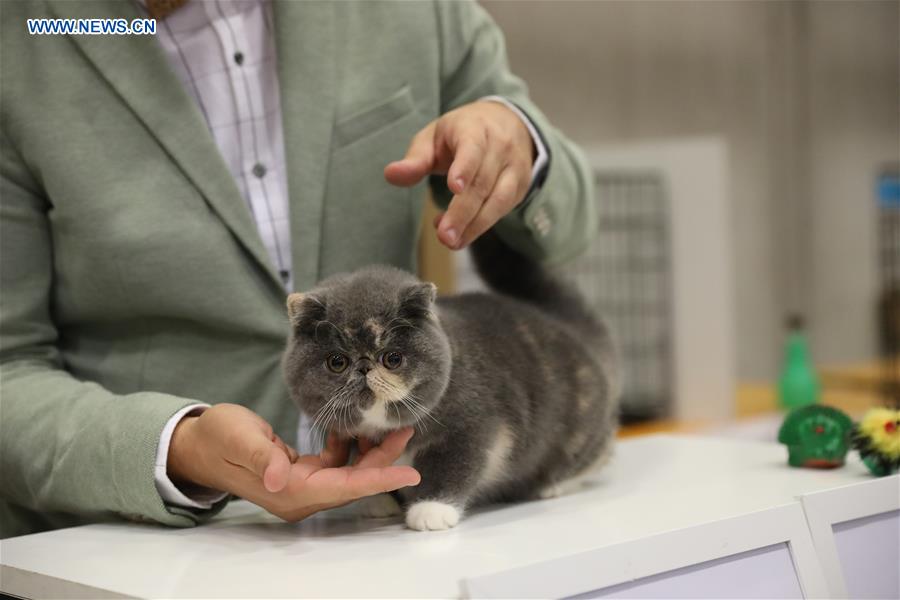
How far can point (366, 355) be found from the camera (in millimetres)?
998

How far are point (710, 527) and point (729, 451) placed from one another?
0.53m

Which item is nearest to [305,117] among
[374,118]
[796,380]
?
[374,118]

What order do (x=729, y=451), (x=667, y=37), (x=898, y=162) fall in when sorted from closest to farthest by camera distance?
(x=729, y=451) → (x=667, y=37) → (x=898, y=162)

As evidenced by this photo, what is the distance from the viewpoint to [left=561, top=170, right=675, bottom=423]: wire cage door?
3332 millimetres

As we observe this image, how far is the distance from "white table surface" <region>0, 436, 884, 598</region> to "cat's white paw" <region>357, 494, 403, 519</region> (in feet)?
0.06

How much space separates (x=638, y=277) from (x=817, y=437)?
2150 mm

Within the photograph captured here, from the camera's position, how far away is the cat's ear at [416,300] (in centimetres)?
102

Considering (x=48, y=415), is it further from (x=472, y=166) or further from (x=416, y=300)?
(x=472, y=166)

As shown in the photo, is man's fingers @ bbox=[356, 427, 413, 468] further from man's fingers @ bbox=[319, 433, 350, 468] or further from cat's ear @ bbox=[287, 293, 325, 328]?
cat's ear @ bbox=[287, 293, 325, 328]

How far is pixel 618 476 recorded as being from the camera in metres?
1.29

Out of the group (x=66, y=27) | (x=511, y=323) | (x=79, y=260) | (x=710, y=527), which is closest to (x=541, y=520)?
(x=710, y=527)

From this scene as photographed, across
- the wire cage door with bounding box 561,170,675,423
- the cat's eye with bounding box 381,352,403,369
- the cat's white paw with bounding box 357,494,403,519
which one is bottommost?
the wire cage door with bounding box 561,170,675,423

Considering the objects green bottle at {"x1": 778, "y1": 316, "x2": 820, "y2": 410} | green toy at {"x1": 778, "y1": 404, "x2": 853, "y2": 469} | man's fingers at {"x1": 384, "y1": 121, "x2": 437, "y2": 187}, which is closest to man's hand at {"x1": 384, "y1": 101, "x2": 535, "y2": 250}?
man's fingers at {"x1": 384, "y1": 121, "x2": 437, "y2": 187}

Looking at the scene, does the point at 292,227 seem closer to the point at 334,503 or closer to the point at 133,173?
the point at 133,173
